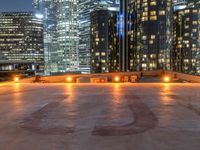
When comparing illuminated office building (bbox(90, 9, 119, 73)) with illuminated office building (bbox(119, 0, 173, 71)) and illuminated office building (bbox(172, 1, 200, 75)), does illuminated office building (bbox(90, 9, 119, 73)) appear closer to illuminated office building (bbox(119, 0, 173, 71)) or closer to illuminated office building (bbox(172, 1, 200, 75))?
illuminated office building (bbox(119, 0, 173, 71))

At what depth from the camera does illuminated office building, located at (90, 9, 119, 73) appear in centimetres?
17488

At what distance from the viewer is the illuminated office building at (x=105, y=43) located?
174875 millimetres

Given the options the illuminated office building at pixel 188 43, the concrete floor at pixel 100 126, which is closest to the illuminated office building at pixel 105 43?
the illuminated office building at pixel 188 43

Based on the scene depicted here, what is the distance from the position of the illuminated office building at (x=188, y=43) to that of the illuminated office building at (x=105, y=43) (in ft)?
105

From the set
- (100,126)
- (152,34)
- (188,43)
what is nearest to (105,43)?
(152,34)

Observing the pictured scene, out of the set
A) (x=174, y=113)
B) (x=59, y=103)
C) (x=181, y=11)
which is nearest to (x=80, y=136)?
(x=174, y=113)

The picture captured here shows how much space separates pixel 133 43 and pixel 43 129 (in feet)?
543

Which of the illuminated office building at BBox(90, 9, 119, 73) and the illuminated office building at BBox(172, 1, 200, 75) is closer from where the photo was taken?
the illuminated office building at BBox(90, 9, 119, 73)

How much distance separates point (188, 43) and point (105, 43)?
43824 mm

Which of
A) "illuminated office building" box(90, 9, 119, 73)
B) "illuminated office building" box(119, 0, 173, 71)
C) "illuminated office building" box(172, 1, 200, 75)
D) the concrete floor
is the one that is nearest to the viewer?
the concrete floor

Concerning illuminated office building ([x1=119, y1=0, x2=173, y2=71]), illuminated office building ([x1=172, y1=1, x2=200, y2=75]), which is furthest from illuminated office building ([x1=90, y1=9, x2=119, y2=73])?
illuminated office building ([x1=172, y1=1, x2=200, y2=75])

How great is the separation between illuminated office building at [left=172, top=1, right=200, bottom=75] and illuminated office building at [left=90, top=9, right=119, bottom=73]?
31.9m

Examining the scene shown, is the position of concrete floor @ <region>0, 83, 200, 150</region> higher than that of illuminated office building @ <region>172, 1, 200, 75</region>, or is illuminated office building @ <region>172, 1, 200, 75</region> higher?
illuminated office building @ <region>172, 1, 200, 75</region>

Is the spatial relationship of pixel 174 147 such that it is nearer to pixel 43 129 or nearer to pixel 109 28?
pixel 43 129
